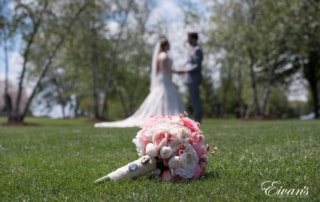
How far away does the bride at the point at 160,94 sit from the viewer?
67.0ft

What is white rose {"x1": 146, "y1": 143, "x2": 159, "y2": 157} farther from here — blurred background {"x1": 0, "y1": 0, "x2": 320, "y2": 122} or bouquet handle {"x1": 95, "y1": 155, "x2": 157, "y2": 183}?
blurred background {"x1": 0, "y1": 0, "x2": 320, "y2": 122}

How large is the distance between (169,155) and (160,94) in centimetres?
1562

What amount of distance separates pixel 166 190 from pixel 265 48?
41440 mm

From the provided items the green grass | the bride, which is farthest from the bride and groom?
the green grass

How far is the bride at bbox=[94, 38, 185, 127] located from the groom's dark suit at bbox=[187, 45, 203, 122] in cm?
225

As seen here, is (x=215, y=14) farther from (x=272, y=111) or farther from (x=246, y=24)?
(x=272, y=111)

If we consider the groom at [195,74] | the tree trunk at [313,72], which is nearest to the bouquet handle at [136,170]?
the groom at [195,74]

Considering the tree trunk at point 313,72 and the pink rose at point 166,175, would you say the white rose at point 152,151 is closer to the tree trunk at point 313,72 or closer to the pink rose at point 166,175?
the pink rose at point 166,175

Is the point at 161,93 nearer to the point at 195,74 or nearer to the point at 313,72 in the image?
the point at 195,74

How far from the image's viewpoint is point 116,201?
4.25 m

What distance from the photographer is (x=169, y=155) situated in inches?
207

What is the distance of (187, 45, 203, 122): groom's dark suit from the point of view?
18056 mm

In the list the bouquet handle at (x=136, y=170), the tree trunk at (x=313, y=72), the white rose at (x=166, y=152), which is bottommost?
the bouquet handle at (x=136, y=170)

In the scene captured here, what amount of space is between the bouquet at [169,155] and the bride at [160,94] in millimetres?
14768
